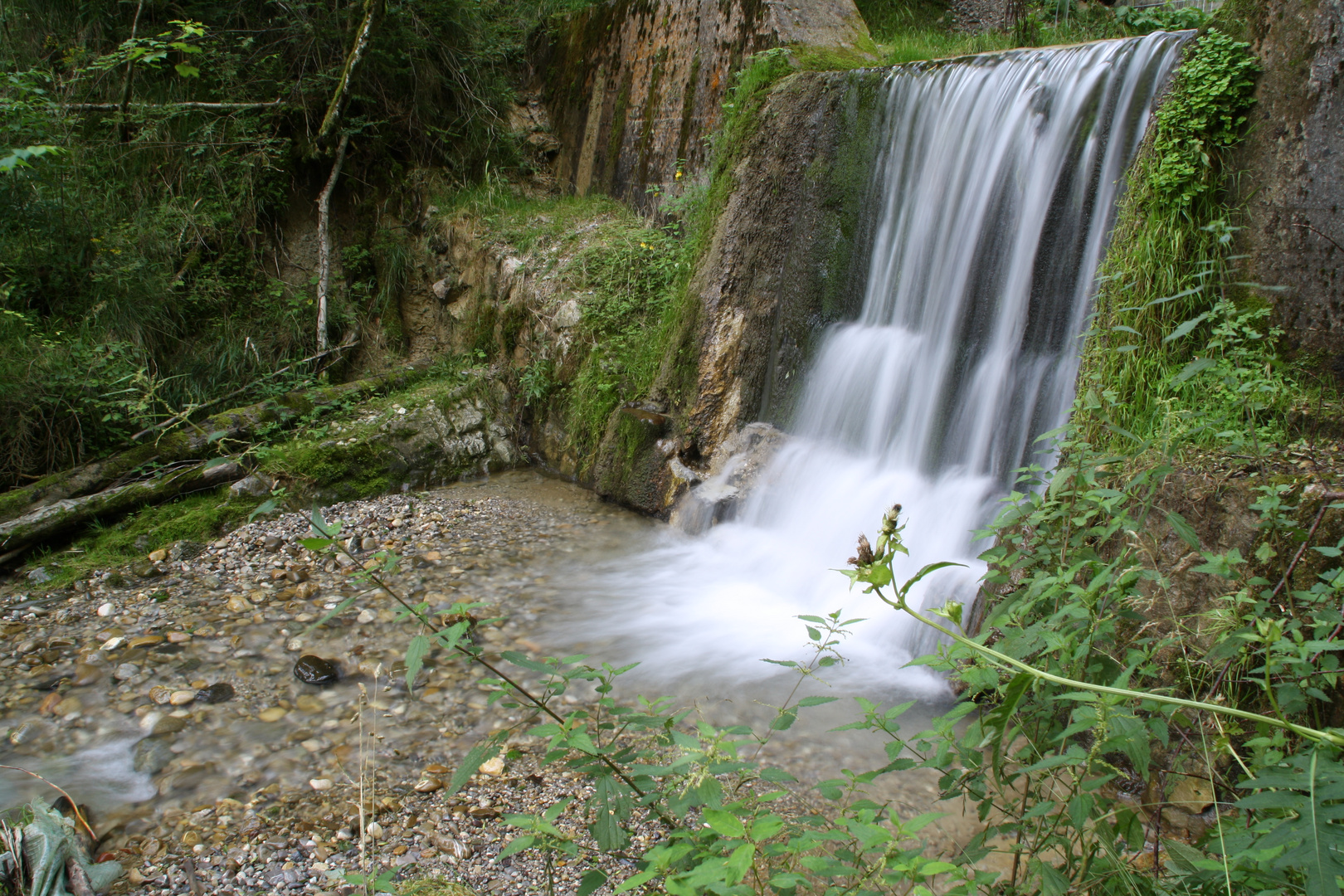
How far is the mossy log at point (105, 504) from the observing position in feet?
14.3

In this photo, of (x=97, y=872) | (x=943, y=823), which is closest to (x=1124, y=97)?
(x=943, y=823)

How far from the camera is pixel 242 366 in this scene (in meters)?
6.29

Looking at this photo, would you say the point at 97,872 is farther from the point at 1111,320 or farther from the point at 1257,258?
the point at 1257,258

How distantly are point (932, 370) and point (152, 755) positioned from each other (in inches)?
159

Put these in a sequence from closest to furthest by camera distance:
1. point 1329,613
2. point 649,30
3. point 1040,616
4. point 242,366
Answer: point 1329,613 < point 1040,616 < point 242,366 < point 649,30

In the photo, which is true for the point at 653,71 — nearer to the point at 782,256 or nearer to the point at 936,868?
the point at 782,256

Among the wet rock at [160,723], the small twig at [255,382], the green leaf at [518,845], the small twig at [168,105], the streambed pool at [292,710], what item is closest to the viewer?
the green leaf at [518,845]

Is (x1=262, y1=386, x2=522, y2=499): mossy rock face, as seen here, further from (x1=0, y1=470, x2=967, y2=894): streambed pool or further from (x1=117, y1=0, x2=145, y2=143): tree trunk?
(x1=117, y1=0, x2=145, y2=143): tree trunk

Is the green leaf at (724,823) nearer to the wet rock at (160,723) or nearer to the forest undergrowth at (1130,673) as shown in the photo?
the forest undergrowth at (1130,673)

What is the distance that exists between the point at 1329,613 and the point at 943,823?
1284 millimetres

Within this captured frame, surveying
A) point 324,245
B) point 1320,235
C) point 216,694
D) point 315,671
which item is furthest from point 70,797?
point 324,245

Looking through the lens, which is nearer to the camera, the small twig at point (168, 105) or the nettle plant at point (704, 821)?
the nettle plant at point (704, 821)

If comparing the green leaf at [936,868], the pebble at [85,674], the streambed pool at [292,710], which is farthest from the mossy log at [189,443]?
the green leaf at [936,868]

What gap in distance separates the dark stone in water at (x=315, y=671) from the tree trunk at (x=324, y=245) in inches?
158
